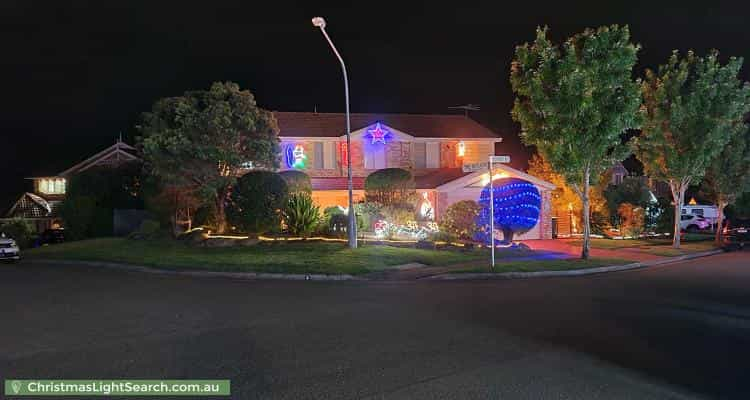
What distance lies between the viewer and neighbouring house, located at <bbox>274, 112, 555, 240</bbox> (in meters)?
30.1

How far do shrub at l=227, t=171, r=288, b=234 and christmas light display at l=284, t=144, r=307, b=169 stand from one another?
837 centimetres

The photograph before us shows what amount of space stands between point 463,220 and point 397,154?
33.8ft

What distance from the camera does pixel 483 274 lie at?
17.5m

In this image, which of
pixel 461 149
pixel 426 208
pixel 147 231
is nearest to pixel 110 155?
pixel 147 231

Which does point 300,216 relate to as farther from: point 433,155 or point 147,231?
point 433,155

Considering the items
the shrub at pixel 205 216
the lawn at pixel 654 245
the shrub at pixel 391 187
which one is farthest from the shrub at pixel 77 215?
the lawn at pixel 654 245

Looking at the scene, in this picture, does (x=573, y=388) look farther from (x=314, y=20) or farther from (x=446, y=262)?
(x=314, y=20)

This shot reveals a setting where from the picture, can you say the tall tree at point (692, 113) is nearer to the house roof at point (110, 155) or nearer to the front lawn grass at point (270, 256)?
the front lawn grass at point (270, 256)

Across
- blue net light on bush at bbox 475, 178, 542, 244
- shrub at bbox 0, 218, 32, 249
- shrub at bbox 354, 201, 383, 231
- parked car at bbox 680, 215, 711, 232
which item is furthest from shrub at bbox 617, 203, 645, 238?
shrub at bbox 0, 218, 32, 249

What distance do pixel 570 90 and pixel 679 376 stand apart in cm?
1459

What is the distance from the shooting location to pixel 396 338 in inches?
345

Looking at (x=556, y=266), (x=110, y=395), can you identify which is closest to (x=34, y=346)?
(x=110, y=395)

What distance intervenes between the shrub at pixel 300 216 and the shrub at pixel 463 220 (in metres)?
5.64

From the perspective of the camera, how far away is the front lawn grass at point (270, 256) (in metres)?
18.2
